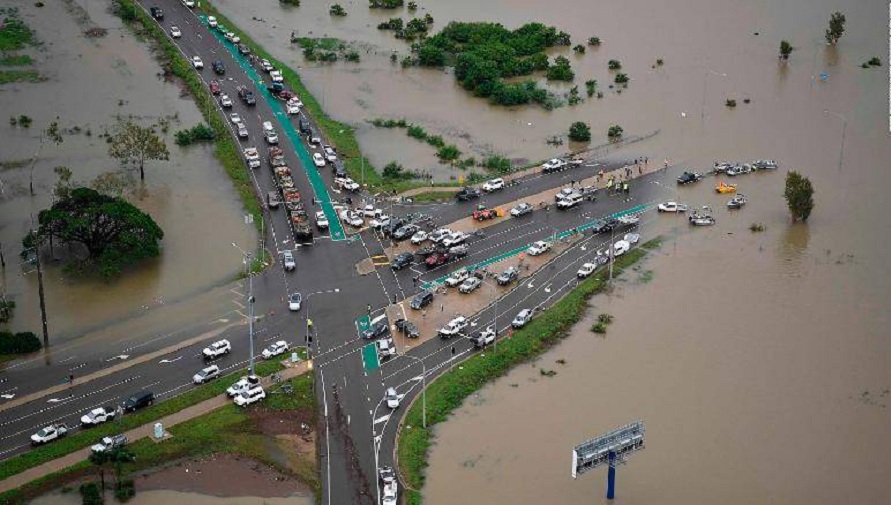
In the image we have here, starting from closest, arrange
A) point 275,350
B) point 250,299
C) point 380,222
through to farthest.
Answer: point 275,350, point 250,299, point 380,222

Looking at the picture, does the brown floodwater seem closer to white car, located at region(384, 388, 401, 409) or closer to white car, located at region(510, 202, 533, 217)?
white car, located at region(384, 388, 401, 409)

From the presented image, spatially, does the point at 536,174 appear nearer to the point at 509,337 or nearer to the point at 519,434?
the point at 509,337

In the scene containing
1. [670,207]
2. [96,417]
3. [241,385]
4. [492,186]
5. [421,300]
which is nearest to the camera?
[96,417]

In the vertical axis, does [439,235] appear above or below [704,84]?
below

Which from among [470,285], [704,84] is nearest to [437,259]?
[470,285]

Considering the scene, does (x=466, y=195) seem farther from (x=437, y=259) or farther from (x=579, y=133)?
(x=579, y=133)

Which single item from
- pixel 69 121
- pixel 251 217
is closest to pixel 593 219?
pixel 251 217

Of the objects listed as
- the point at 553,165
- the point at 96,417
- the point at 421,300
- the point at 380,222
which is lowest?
the point at 96,417

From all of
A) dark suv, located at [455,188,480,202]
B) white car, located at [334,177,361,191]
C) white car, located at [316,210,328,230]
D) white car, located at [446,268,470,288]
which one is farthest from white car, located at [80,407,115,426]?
dark suv, located at [455,188,480,202]
